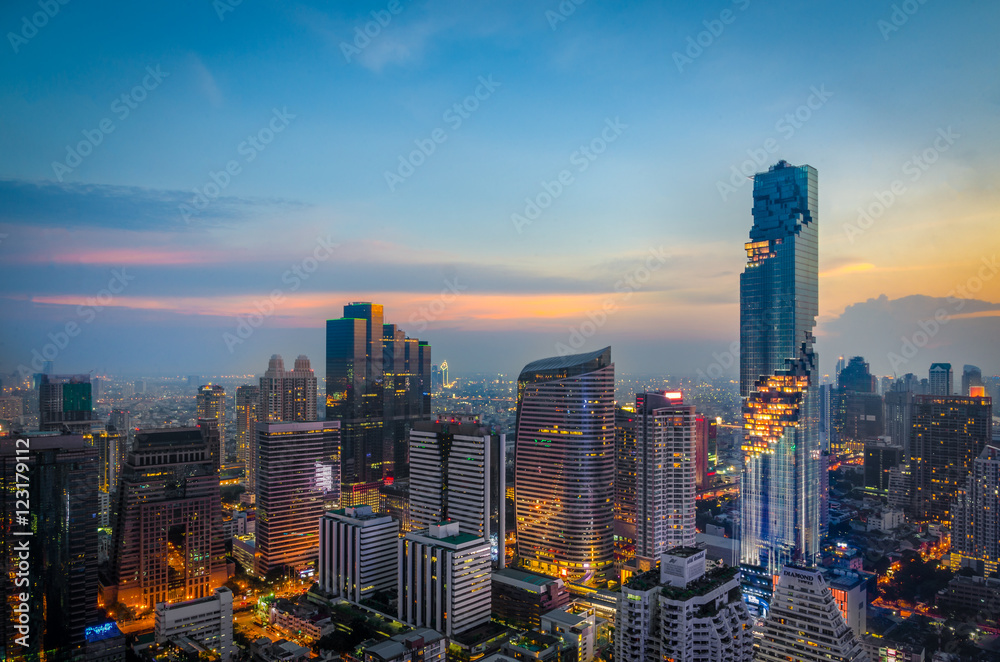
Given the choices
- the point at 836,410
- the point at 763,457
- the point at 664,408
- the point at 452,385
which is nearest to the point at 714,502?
the point at 763,457

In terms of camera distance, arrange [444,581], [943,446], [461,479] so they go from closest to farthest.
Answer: [444,581] < [461,479] < [943,446]

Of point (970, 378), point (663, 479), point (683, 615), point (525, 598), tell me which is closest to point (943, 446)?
point (970, 378)

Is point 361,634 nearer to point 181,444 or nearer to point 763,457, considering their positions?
point 181,444

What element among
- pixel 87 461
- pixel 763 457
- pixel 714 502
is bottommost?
pixel 714 502

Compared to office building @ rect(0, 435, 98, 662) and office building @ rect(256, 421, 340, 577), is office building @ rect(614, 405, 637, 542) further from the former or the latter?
office building @ rect(0, 435, 98, 662)

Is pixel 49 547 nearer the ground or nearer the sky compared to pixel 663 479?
nearer the sky

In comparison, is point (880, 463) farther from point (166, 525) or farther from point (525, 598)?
point (166, 525)

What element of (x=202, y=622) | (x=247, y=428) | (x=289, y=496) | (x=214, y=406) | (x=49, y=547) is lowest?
(x=202, y=622)
